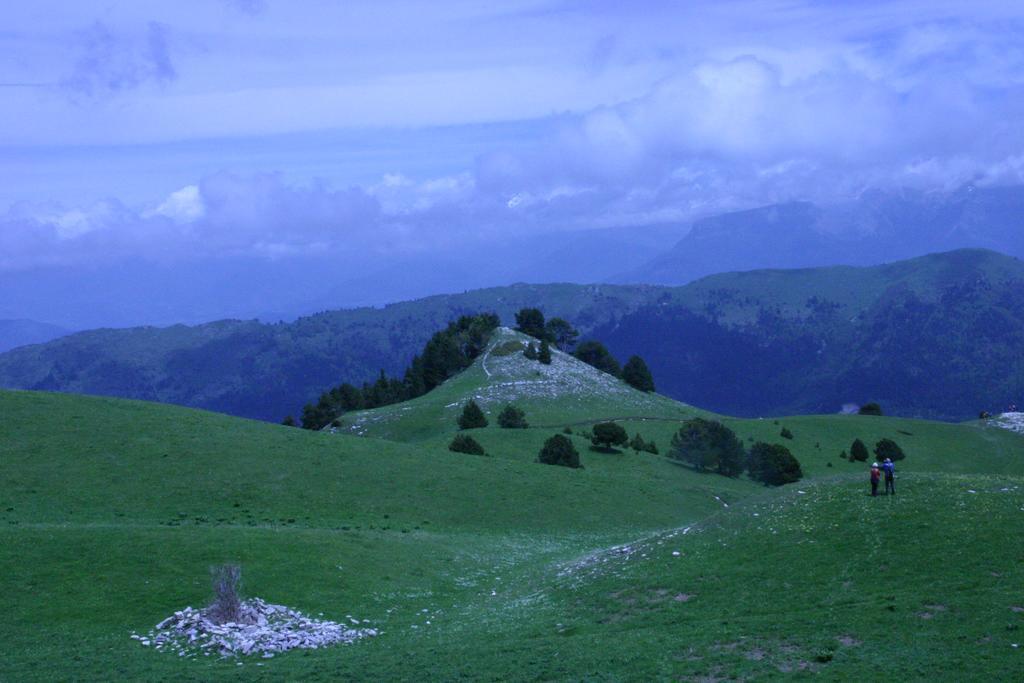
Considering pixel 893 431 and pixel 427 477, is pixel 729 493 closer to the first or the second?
pixel 427 477

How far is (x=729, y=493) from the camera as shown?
74.2 meters

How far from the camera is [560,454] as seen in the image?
7925cm

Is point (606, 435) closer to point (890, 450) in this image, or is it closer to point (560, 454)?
point (560, 454)

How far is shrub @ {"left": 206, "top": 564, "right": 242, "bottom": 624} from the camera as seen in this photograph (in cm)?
3097

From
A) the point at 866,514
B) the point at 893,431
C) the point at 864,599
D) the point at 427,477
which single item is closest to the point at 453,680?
the point at 864,599

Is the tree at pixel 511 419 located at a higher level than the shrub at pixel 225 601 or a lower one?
higher

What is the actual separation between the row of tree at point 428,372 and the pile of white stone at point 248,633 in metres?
106

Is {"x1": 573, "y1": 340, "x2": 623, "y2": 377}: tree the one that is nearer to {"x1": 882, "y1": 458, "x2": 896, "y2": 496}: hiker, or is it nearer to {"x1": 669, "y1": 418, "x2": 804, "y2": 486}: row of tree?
{"x1": 669, "y1": 418, "x2": 804, "y2": 486}: row of tree

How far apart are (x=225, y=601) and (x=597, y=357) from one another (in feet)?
423

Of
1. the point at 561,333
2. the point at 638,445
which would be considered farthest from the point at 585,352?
the point at 638,445

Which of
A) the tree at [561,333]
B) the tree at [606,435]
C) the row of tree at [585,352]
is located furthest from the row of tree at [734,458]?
the tree at [561,333]

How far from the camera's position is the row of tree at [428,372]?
468 feet

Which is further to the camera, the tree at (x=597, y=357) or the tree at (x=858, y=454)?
the tree at (x=597, y=357)

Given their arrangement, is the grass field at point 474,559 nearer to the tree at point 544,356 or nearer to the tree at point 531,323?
the tree at point 544,356
